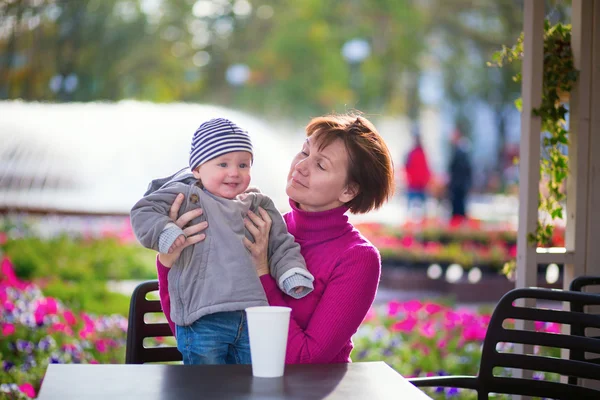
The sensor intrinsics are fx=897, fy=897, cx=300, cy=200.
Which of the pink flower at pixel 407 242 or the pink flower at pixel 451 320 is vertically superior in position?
the pink flower at pixel 407 242

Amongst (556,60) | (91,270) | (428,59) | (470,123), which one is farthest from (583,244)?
(470,123)

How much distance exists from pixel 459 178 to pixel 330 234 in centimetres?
1291

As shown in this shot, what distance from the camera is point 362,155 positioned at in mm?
2795

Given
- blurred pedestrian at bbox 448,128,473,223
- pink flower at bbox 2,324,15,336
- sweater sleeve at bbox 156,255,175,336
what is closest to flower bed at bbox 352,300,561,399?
pink flower at bbox 2,324,15,336

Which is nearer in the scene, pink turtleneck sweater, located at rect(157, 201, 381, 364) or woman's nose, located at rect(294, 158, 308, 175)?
pink turtleneck sweater, located at rect(157, 201, 381, 364)

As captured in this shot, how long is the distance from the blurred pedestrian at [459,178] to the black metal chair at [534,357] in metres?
12.7

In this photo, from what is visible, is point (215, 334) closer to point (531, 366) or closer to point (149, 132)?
point (531, 366)

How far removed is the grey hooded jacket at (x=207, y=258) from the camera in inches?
94.0

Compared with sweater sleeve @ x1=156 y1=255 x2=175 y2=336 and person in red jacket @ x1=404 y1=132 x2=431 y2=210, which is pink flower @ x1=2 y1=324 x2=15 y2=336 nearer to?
sweater sleeve @ x1=156 y1=255 x2=175 y2=336

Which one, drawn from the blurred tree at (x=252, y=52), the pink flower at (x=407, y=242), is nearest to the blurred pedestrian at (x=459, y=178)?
the pink flower at (x=407, y=242)

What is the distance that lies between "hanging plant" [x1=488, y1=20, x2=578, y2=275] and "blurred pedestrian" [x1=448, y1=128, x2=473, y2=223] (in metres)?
11.0

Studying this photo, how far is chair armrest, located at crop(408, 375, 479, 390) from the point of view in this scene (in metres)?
2.58

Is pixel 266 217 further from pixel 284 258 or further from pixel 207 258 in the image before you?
pixel 207 258

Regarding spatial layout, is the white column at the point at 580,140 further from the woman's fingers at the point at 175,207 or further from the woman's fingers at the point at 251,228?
the woman's fingers at the point at 175,207
